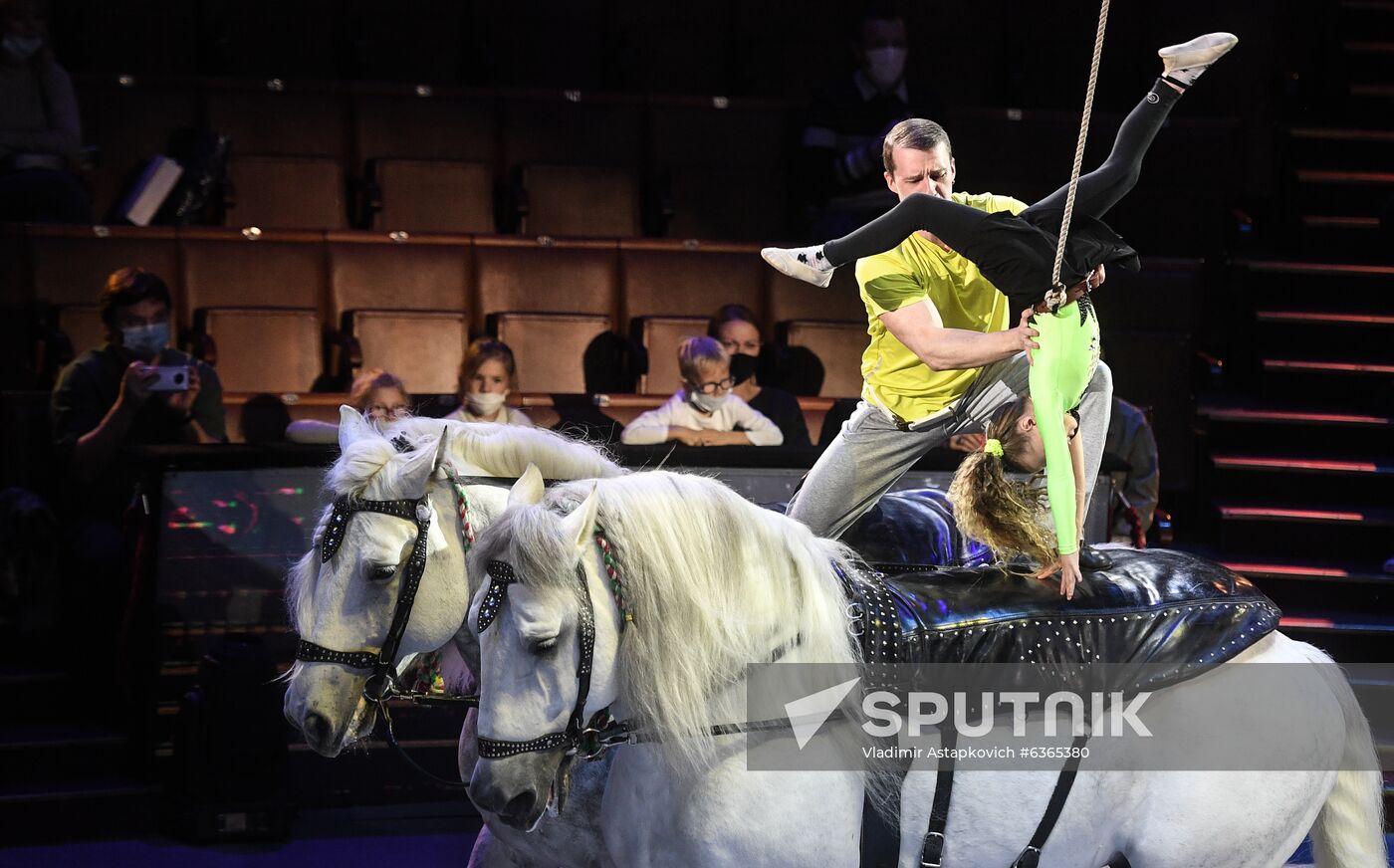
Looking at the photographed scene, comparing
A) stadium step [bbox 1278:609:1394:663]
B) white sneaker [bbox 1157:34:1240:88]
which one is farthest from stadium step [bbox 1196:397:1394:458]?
white sneaker [bbox 1157:34:1240:88]

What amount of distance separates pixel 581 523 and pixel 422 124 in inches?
177

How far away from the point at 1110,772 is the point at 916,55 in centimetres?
511

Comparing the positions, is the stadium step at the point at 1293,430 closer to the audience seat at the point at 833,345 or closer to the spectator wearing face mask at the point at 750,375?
the audience seat at the point at 833,345

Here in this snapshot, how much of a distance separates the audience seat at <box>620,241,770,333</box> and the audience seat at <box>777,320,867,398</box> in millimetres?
207

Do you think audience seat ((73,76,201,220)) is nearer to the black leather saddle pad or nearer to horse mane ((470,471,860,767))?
horse mane ((470,471,860,767))

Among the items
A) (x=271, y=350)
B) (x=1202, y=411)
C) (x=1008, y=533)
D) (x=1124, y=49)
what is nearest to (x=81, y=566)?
(x=271, y=350)

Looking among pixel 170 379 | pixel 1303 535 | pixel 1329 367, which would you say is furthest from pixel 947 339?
pixel 1329 367

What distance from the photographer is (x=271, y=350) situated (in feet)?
18.2

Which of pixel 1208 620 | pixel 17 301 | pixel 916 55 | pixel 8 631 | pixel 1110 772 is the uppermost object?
pixel 916 55

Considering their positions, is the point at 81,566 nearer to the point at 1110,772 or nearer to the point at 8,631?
the point at 8,631

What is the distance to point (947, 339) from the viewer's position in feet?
8.64

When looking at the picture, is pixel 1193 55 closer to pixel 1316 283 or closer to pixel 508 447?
pixel 508 447

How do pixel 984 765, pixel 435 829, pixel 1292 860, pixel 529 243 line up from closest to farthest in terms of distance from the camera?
pixel 984 765, pixel 1292 860, pixel 435 829, pixel 529 243

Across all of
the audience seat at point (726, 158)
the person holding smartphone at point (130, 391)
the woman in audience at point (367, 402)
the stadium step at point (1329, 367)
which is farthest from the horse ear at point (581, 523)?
the stadium step at point (1329, 367)
